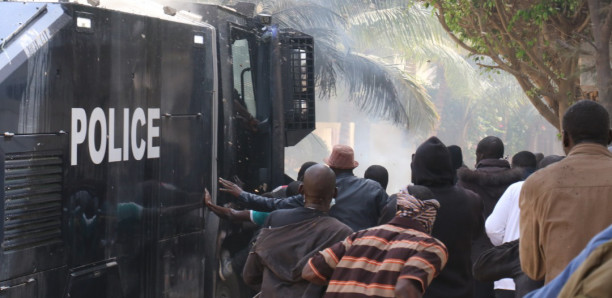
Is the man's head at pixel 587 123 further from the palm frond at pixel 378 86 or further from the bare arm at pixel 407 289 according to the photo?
the palm frond at pixel 378 86

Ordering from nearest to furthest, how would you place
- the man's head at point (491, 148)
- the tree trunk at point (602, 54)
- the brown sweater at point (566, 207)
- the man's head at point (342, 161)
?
the brown sweater at point (566, 207), the man's head at point (342, 161), the man's head at point (491, 148), the tree trunk at point (602, 54)

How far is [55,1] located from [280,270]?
2.00m

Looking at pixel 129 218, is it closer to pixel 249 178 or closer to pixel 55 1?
pixel 55 1

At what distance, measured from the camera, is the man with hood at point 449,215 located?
14.7ft

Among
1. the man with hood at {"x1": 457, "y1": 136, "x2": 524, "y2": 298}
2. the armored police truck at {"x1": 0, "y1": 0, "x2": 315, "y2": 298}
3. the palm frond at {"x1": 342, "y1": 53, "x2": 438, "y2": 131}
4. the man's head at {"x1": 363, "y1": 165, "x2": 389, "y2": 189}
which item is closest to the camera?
the armored police truck at {"x1": 0, "y1": 0, "x2": 315, "y2": 298}

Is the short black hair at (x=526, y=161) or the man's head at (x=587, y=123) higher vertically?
the man's head at (x=587, y=123)

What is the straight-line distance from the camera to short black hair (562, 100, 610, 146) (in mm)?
3703

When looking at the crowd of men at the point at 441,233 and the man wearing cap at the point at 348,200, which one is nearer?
the crowd of men at the point at 441,233

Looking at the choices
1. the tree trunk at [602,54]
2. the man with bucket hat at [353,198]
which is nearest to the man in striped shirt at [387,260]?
the man with bucket hat at [353,198]

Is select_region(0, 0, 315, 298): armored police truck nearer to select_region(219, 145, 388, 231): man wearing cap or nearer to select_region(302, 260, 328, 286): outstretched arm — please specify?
select_region(219, 145, 388, 231): man wearing cap

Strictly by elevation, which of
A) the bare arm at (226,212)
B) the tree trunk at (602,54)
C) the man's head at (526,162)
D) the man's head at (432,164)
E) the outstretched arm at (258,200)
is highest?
the tree trunk at (602,54)

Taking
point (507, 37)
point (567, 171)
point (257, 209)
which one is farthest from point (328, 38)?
Answer: point (567, 171)

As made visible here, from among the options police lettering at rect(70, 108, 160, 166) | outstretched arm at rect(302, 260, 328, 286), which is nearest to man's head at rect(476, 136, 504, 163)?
police lettering at rect(70, 108, 160, 166)

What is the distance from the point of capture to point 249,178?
707 centimetres
